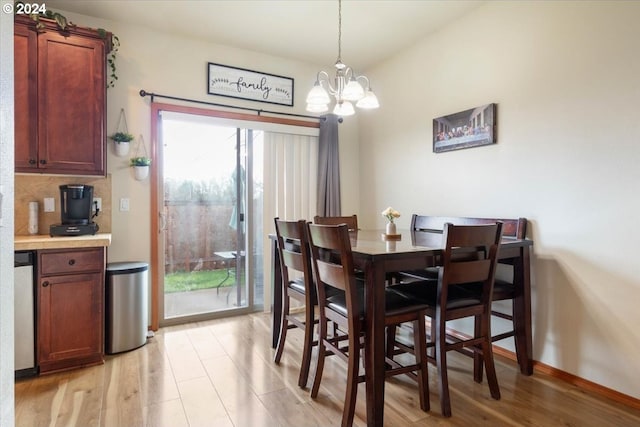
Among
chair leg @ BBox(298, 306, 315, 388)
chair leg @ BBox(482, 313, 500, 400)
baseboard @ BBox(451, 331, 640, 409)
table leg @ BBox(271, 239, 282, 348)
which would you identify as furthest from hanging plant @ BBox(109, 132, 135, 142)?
baseboard @ BBox(451, 331, 640, 409)

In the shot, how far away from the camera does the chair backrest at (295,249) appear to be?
6.91 ft

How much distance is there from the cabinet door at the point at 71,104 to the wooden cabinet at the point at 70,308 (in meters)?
0.67

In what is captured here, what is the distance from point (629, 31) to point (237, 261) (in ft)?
11.3

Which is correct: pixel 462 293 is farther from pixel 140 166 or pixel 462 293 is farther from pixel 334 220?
pixel 140 166

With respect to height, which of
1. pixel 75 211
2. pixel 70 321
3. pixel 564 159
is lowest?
pixel 70 321

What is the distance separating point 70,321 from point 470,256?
2.61 meters

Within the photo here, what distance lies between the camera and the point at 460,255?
1.95 m

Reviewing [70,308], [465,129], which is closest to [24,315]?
[70,308]

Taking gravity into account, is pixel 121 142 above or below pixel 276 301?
above

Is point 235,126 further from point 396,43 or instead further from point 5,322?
point 5,322

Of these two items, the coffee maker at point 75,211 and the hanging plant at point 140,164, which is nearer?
the coffee maker at point 75,211

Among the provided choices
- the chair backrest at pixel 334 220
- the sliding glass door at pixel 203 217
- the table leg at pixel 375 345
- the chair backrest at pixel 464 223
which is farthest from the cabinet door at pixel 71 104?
the chair backrest at pixel 464 223

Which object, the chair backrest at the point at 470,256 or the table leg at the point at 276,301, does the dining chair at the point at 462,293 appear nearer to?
the chair backrest at the point at 470,256

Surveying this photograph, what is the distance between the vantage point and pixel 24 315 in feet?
7.44
